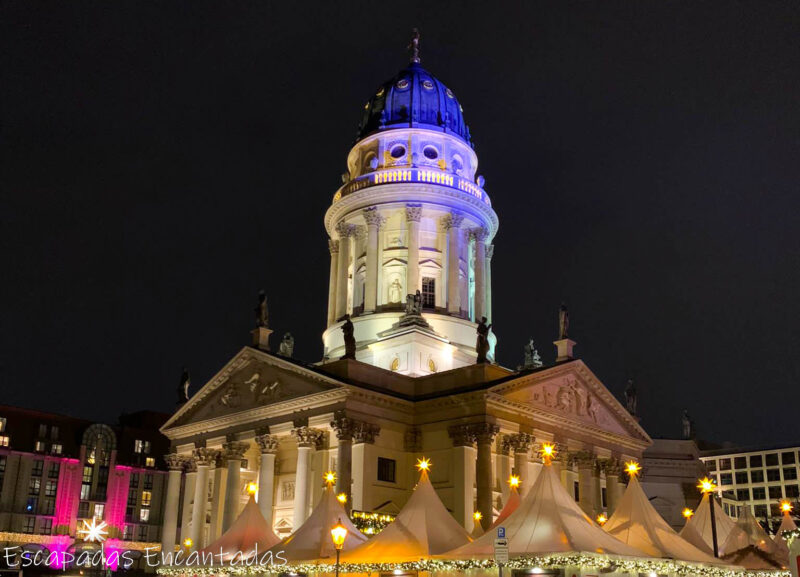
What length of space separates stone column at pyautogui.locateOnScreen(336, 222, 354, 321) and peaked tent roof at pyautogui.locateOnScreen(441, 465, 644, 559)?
35836 mm

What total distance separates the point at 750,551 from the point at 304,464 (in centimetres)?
2202

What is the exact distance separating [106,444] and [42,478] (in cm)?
741

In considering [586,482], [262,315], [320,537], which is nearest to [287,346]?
[262,315]

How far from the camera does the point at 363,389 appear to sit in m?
46.3

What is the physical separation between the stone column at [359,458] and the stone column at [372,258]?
54.7 ft

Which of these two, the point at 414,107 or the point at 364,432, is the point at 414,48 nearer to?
the point at 414,107

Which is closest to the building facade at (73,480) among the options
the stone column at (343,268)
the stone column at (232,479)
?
the stone column at (232,479)

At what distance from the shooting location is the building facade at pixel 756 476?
105m

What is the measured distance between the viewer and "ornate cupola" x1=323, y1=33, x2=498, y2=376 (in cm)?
6031

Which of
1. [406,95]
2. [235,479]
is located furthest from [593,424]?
[406,95]

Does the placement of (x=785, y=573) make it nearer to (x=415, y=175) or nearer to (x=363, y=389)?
(x=363, y=389)

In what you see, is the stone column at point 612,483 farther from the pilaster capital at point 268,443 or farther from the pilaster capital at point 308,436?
the pilaster capital at point 268,443

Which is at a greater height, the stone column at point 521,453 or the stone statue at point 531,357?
the stone statue at point 531,357

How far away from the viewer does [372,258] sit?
62.7 meters
